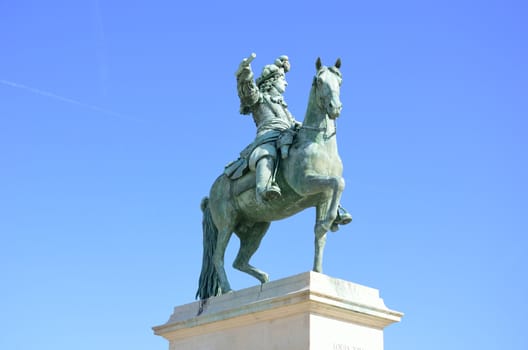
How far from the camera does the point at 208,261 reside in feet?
46.6

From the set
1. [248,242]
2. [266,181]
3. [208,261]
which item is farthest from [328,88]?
[208,261]

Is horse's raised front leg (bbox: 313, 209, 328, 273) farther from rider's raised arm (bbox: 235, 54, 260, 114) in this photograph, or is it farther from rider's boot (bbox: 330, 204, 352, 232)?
rider's raised arm (bbox: 235, 54, 260, 114)

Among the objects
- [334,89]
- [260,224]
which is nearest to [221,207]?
[260,224]

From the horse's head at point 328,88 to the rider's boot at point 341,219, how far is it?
4.46 ft

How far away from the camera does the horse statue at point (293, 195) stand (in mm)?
12391

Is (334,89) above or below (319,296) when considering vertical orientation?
above

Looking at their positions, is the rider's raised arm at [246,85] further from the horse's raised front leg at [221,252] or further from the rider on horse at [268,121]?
the horse's raised front leg at [221,252]

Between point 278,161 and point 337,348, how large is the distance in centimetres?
290

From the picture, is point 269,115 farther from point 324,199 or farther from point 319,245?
point 319,245

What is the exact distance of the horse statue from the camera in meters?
12.4

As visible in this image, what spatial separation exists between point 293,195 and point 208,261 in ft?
7.01

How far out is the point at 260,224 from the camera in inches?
552

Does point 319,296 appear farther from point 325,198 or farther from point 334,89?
point 334,89

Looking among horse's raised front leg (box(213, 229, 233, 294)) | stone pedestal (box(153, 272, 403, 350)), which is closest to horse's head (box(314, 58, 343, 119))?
stone pedestal (box(153, 272, 403, 350))
